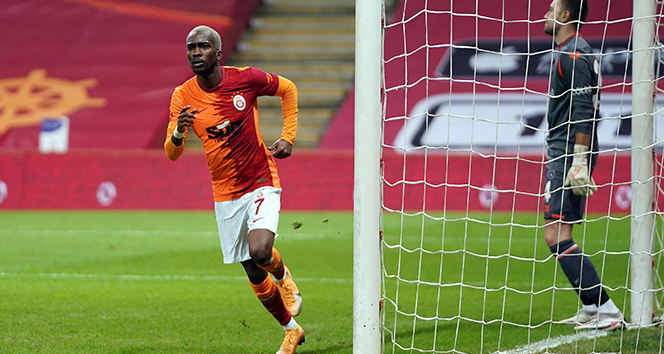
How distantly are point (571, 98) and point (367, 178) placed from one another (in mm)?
1584

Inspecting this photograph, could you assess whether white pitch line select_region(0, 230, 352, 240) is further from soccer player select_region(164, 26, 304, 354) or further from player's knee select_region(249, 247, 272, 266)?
player's knee select_region(249, 247, 272, 266)

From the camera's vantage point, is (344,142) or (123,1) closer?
(344,142)

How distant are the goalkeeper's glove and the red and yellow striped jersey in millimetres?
1594

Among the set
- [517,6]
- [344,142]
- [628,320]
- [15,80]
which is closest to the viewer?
[628,320]

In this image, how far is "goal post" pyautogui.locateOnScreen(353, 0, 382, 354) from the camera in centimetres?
350

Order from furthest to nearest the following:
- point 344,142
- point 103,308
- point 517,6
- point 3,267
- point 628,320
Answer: point 344,142
point 517,6
point 3,267
point 103,308
point 628,320

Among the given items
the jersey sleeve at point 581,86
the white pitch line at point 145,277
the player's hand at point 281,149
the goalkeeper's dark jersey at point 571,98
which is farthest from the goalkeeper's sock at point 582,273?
the white pitch line at point 145,277

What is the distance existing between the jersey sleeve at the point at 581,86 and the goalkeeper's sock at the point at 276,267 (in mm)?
1865

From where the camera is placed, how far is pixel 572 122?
14.3 feet

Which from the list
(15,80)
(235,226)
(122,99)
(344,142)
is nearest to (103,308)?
(235,226)

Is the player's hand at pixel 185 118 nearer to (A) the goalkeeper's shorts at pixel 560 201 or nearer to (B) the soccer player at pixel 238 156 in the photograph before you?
(B) the soccer player at pixel 238 156

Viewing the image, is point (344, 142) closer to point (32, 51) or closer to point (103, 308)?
point (32, 51)

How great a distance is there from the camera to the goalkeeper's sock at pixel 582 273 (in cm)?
461

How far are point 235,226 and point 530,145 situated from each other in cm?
1127
